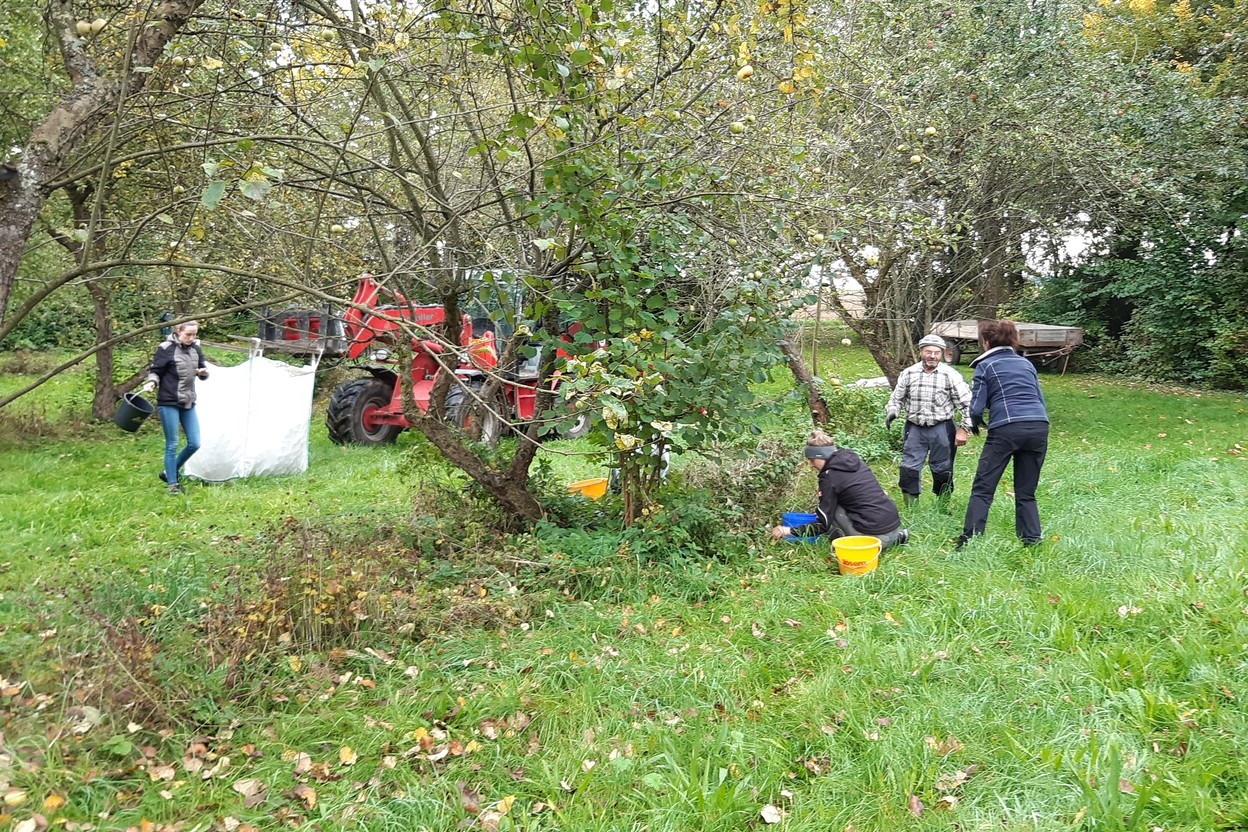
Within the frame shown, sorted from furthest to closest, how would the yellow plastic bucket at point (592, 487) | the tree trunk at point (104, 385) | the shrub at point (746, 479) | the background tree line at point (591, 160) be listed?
the tree trunk at point (104, 385) < the yellow plastic bucket at point (592, 487) < the shrub at point (746, 479) < the background tree line at point (591, 160)

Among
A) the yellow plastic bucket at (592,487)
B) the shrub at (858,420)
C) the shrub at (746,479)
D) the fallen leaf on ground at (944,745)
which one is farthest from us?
the shrub at (858,420)

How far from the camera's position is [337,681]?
10.4ft

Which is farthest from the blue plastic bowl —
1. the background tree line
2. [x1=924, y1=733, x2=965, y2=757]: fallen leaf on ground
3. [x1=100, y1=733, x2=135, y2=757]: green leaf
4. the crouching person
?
[x1=100, y1=733, x2=135, y2=757]: green leaf

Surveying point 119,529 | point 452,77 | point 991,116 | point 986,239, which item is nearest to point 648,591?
point 452,77

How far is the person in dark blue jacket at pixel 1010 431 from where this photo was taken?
4.73 meters

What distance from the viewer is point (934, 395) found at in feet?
19.3

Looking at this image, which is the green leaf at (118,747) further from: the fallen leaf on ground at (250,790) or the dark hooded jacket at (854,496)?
the dark hooded jacket at (854,496)

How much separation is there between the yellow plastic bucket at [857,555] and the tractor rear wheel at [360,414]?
6240 millimetres

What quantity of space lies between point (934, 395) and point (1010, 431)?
3.84 feet

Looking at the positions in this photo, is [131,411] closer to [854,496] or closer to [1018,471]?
[854,496]

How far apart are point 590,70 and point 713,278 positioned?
1.75 m

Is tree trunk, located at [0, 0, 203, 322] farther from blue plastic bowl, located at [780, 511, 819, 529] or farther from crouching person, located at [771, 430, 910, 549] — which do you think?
blue plastic bowl, located at [780, 511, 819, 529]

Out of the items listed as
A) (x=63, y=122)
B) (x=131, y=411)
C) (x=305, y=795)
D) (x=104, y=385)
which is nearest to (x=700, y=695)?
(x=305, y=795)

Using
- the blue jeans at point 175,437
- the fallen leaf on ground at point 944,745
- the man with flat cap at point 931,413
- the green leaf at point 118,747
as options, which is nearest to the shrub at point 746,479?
the man with flat cap at point 931,413
